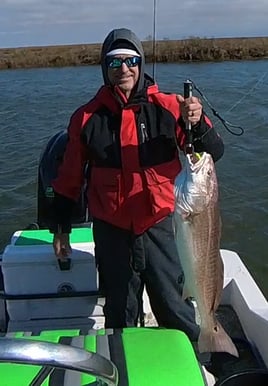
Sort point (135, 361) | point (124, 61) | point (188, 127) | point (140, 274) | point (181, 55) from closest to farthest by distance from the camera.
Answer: point (135, 361) < point (188, 127) < point (124, 61) < point (140, 274) < point (181, 55)

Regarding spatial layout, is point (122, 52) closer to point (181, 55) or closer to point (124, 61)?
point (124, 61)

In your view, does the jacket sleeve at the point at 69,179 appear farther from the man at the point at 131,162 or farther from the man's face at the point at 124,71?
the man's face at the point at 124,71

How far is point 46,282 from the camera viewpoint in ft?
11.6

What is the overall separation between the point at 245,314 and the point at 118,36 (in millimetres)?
1707

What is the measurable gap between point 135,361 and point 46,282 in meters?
1.36

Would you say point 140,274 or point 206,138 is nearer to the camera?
point 206,138

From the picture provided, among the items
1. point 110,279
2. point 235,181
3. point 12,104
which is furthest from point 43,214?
point 12,104

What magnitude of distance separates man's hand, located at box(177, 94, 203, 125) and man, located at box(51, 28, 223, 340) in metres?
0.18

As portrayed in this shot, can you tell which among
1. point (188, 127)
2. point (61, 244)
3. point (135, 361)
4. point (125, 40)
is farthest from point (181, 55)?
point (135, 361)

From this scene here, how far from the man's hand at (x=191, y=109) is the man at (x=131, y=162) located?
175 millimetres

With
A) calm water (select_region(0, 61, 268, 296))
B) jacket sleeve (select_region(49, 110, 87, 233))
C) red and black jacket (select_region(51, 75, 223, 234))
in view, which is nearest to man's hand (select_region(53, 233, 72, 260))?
jacket sleeve (select_region(49, 110, 87, 233))

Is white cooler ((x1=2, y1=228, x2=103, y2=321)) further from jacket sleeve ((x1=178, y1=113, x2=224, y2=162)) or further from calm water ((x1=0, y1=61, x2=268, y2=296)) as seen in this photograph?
calm water ((x1=0, y1=61, x2=268, y2=296))

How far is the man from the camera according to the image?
295 centimetres

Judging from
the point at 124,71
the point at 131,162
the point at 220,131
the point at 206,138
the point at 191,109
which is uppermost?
the point at 124,71
